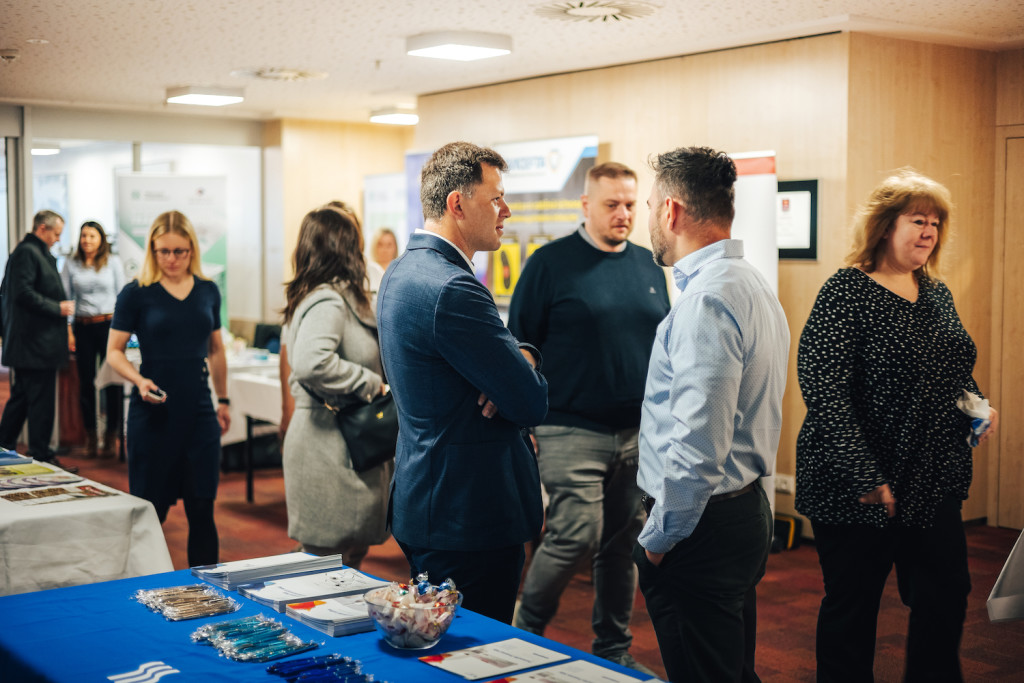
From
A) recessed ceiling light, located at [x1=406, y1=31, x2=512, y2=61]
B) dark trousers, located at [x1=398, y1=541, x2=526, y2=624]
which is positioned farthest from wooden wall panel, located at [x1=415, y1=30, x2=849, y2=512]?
dark trousers, located at [x1=398, y1=541, x2=526, y2=624]

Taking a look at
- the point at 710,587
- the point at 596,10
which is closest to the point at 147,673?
the point at 710,587

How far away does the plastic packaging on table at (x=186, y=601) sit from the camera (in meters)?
2.04

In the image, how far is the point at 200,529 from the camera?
4.01m

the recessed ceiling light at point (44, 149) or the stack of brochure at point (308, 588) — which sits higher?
the recessed ceiling light at point (44, 149)

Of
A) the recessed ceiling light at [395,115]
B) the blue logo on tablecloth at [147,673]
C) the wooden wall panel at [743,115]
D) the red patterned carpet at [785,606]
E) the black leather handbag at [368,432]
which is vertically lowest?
the red patterned carpet at [785,606]

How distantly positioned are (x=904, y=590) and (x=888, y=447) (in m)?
0.41

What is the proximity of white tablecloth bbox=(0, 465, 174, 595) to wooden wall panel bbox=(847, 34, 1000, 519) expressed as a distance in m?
3.93

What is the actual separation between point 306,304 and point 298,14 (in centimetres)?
250

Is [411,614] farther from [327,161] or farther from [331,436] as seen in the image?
[327,161]

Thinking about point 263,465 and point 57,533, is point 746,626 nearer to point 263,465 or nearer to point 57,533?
point 57,533

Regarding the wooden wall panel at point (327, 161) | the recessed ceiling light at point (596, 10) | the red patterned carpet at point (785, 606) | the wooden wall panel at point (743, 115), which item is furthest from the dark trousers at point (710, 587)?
the wooden wall panel at point (327, 161)

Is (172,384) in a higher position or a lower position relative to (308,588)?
higher

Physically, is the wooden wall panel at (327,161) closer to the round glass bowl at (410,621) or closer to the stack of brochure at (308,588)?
the stack of brochure at (308,588)

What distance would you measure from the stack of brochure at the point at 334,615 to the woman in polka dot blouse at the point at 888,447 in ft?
4.34
